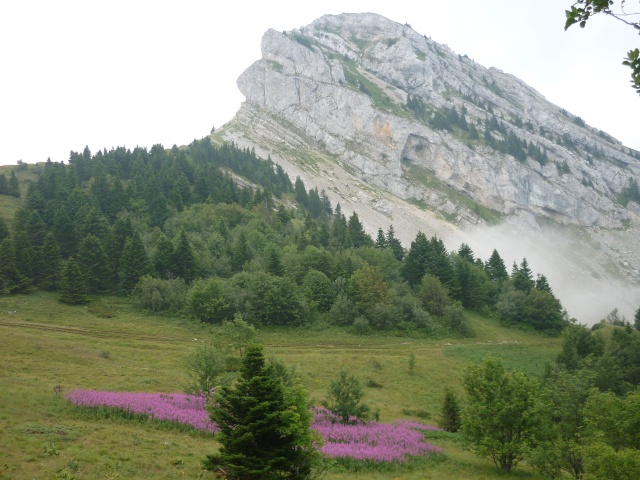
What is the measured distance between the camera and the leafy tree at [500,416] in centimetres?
2434

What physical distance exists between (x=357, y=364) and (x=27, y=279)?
5357 centimetres

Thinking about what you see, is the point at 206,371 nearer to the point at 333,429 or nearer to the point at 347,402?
the point at 333,429

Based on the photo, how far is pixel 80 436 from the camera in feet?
71.8

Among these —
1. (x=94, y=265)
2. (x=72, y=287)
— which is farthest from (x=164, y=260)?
(x=72, y=287)

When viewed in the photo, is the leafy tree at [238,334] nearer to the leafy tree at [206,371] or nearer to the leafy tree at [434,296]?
the leafy tree at [206,371]

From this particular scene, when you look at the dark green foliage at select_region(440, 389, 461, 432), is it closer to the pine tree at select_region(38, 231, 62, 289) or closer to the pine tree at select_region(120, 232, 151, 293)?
the pine tree at select_region(120, 232, 151, 293)

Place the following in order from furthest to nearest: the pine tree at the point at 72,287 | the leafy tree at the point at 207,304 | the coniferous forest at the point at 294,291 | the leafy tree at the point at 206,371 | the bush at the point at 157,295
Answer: the bush at the point at 157,295 → the leafy tree at the point at 207,304 → the pine tree at the point at 72,287 → the leafy tree at the point at 206,371 → the coniferous forest at the point at 294,291

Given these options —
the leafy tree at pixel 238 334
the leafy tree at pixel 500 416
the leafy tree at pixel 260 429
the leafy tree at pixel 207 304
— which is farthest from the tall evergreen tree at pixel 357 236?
the leafy tree at pixel 260 429

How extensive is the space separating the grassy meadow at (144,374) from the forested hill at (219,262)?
4.34 meters

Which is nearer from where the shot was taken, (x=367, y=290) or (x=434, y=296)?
(x=367, y=290)

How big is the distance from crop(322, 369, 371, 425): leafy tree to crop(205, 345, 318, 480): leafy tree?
52.8ft

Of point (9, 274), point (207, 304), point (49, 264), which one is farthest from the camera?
point (49, 264)

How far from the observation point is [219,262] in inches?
3435

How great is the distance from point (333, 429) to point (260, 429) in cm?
1477
